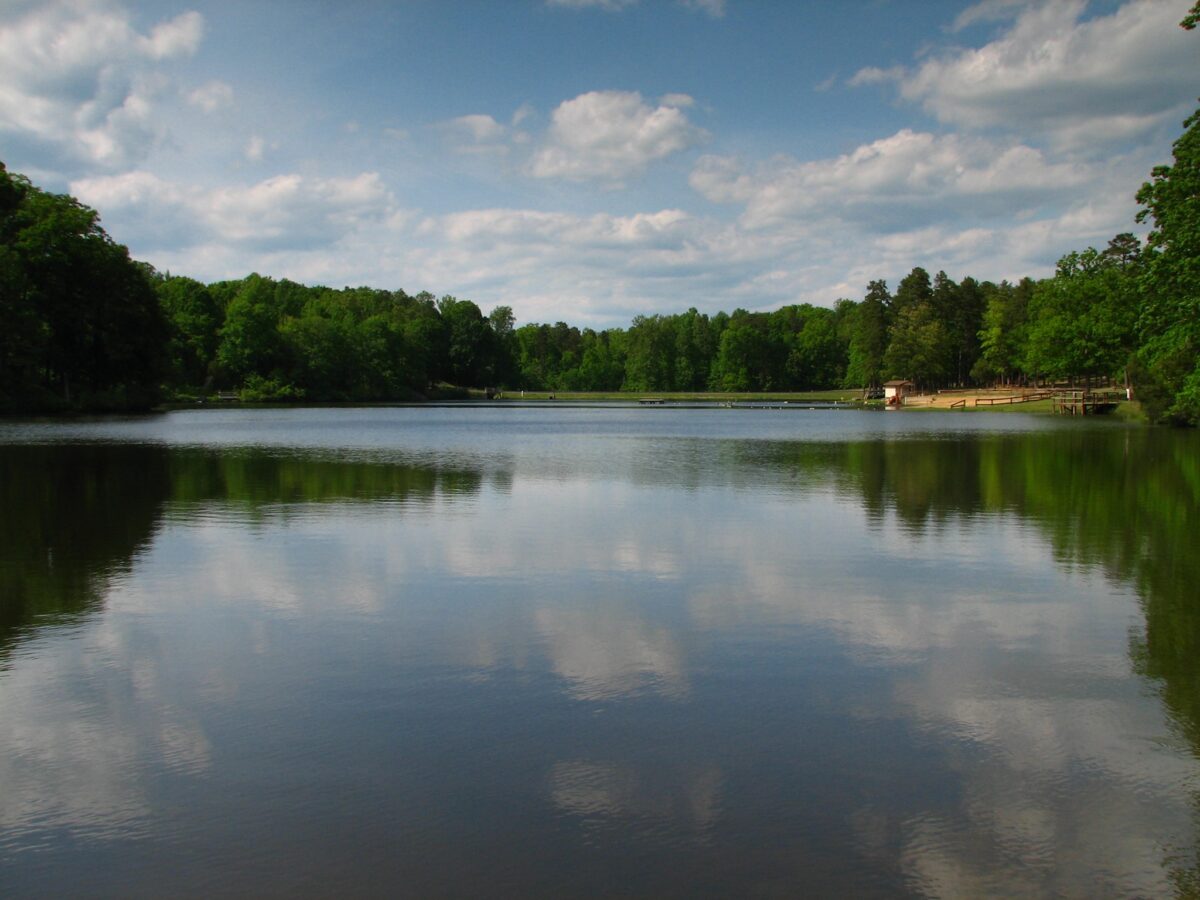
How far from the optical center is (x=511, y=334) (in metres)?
188

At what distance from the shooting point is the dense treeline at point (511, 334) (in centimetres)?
4703

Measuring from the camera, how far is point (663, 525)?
16250mm

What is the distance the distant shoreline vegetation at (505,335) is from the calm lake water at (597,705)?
21.8 m

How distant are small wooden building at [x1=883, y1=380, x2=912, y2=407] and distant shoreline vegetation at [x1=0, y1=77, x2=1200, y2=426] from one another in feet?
15.3

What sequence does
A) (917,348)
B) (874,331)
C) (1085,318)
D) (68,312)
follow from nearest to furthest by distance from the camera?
(68,312), (1085,318), (917,348), (874,331)

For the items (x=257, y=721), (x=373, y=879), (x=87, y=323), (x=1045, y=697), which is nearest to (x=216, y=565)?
(x=257, y=721)

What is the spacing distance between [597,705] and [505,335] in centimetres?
17709

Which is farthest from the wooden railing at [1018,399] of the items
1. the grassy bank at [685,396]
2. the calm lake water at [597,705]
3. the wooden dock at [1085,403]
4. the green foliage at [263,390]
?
the calm lake water at [597,705]

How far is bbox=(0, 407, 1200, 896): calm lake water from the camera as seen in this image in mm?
4875

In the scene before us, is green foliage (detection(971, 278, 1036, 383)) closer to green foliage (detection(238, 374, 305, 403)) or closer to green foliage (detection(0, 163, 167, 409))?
green foliage (detection(238, 374, 305, 403))

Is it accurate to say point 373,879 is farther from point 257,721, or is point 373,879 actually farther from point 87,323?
point 87,323

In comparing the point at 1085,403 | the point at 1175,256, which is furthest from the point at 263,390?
the point at 1175,256

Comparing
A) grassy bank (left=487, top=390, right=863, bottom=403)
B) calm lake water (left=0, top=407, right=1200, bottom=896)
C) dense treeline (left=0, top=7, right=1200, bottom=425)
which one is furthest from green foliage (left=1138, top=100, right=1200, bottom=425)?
grassy bank (left=487, top=390, right=863, bottom=403)

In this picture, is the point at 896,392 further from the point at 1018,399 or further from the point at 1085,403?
the point at 1085,403
